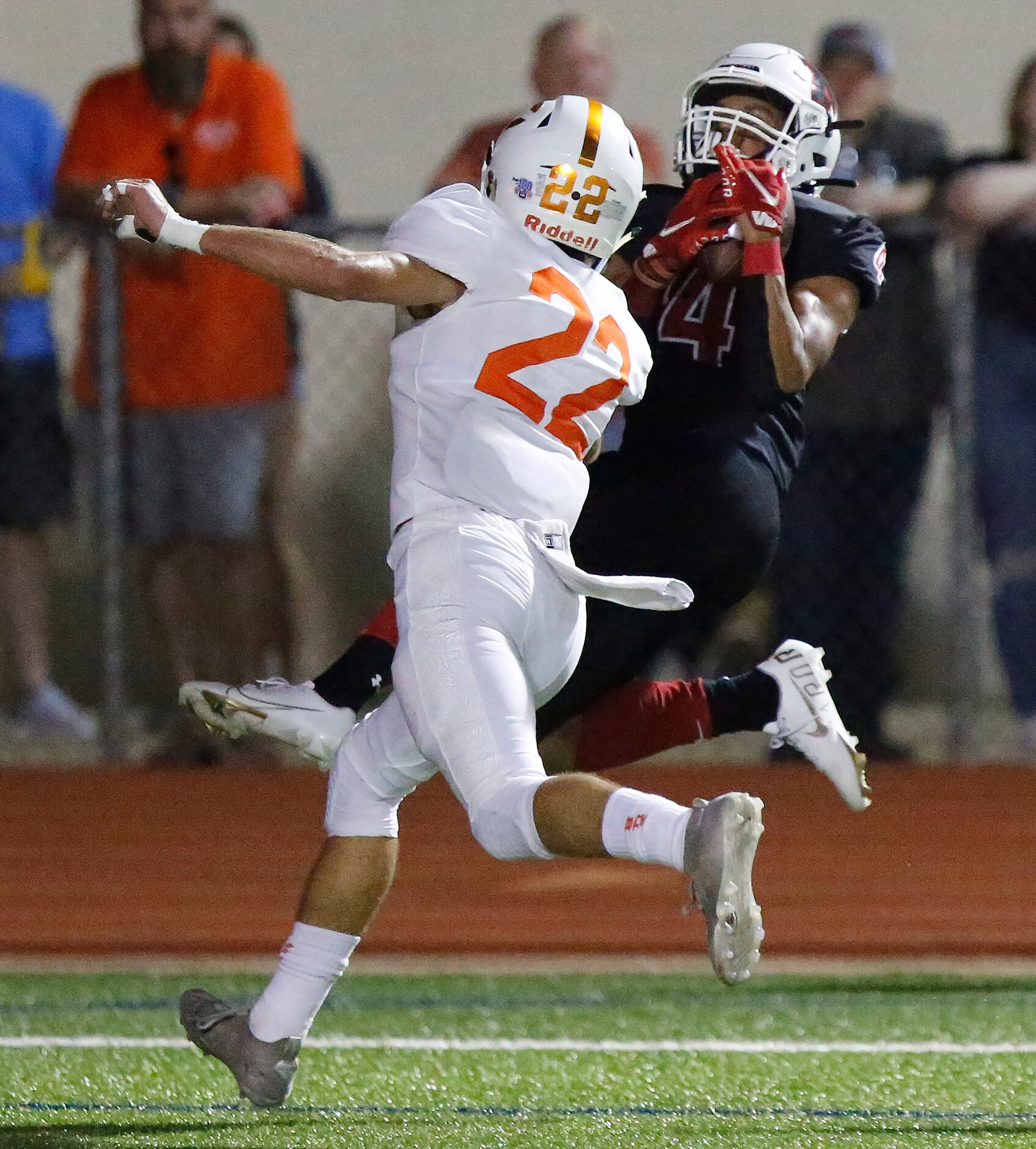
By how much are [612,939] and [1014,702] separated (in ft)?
8.92

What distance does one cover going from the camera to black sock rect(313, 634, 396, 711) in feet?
14.4

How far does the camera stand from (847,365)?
7590 millimetres

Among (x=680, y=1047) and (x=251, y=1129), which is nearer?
(x=251, y=1129)

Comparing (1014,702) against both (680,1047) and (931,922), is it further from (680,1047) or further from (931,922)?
(680,1047)

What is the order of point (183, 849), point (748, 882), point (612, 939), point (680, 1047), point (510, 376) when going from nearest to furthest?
point (748, 882), point (510, 376), point (680, 1047), point (612, 939), point (183, 849)

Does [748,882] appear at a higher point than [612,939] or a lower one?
higher

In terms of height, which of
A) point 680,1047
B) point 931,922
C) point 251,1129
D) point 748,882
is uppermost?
point 748,882

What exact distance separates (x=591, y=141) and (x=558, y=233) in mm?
171

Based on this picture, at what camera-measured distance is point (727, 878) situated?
135 inches

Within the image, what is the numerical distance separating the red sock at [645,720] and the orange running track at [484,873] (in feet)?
3.92

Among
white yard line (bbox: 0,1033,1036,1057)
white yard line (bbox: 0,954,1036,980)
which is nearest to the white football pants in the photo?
white yard line (bbox: 0,1033,1036,1057)

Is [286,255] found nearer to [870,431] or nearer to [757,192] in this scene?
[757,192]

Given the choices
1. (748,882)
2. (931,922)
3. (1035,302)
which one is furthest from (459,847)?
(748,882)

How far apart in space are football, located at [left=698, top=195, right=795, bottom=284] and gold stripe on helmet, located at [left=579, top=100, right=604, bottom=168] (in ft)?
1.91
